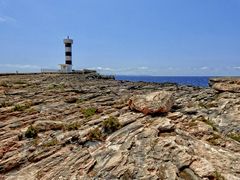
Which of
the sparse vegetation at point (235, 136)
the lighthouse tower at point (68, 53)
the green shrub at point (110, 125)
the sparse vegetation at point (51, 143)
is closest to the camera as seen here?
the sparse vegetation at point (51, 143)

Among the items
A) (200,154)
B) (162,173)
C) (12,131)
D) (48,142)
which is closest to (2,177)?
(48,142)

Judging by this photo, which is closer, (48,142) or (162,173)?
(162,173)

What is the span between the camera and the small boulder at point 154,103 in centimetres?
1956

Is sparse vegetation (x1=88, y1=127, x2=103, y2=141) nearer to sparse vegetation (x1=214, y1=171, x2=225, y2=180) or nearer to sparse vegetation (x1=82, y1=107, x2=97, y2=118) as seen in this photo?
Result: sparse vegetation (x1=82, y1=107, x2=97, y2=118)

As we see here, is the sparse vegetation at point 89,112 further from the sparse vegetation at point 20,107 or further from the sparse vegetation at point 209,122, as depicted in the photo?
the sparse vegetation at point 209,122

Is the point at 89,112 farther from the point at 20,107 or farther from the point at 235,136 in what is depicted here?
the point at 235,136

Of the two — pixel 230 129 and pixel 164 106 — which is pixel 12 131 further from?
pixel 230 129

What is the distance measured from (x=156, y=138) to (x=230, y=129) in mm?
5799

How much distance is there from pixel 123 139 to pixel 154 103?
5044mm

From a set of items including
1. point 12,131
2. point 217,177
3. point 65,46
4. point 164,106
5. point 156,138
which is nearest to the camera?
point 217,177

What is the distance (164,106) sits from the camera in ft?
64.6

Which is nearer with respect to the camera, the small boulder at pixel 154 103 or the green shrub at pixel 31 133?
the green shrub at pixel 31 133

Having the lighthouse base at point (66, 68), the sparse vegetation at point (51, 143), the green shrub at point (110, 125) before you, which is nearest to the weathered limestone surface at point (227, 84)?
the green shrub at point (110, 125)

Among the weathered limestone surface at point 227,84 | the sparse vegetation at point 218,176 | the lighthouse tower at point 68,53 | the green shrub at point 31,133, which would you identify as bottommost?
the sparse vegetation at point 218,176
